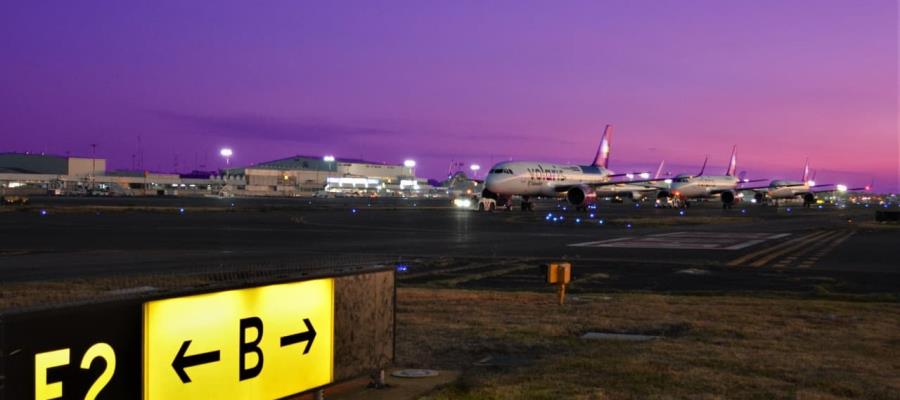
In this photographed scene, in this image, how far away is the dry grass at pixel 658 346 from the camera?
8.05 m

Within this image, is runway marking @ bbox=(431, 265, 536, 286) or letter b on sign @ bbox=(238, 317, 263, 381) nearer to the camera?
letter b on sign @ bbox=(238, 317, 263, 381)

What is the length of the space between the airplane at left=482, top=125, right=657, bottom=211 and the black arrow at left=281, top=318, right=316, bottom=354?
6213 centimetres

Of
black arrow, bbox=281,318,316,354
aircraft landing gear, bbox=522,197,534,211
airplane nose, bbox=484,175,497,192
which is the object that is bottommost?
black arrow, bbox=281,318,316,354

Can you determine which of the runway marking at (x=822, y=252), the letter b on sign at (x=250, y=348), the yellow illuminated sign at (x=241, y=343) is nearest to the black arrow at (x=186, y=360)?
the yellow illuminated sign at (x=241, y=343)

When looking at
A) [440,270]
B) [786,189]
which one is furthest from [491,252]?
[786,189]

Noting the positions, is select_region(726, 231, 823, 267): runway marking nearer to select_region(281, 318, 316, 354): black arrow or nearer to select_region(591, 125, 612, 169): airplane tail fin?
select_region(281, 318, 316, 354): black arrow

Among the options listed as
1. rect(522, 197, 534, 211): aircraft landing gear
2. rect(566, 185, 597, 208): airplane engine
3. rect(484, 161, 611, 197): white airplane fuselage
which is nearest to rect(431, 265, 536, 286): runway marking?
rect(484, 161, 611, 197): white airplane fuselage

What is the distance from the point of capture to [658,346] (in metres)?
10.2

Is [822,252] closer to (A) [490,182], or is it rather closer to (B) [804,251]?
(B) [804,251]

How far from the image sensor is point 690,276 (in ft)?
66.1

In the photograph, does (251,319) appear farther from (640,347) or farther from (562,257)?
(562,257)

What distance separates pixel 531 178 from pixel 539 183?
1.24 meters

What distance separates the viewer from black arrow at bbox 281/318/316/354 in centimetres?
626

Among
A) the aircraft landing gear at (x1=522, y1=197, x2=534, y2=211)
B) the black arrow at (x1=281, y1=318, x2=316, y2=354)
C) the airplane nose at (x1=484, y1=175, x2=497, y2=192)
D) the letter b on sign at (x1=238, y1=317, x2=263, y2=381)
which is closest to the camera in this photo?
the letter b on sign at (x1=238, y1=317, x2=263, y2=381)
